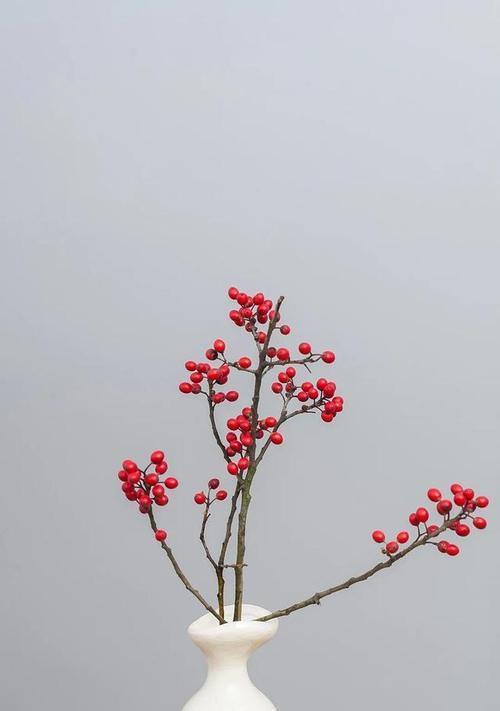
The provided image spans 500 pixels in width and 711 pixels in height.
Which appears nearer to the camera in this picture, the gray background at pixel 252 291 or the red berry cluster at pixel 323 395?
the red berry cluster at pixel 323 395

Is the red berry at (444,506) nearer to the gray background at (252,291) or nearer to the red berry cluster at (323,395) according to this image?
the red berry cluster at (323,395)

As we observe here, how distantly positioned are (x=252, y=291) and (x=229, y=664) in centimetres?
115

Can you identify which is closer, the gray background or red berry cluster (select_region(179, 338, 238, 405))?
red berry cluster (select_region(179, 338, 238, 405))

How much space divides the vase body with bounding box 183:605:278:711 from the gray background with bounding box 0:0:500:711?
106cm

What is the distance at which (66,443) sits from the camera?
1975 mm

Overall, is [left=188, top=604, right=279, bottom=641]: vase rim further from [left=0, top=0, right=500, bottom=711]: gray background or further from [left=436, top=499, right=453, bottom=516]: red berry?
[left=0, top=0, right=500, bottom=711]: gray background

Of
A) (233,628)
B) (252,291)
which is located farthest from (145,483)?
(252,291)

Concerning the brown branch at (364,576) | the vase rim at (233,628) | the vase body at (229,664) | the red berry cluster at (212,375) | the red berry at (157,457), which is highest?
the red berry cluster at (212,375)

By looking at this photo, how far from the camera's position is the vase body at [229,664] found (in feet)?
2.60

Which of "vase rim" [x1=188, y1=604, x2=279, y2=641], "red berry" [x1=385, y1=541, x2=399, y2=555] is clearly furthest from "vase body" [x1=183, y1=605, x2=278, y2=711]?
"red berry" [x1=385, y1=541, x2=399, y2=555]

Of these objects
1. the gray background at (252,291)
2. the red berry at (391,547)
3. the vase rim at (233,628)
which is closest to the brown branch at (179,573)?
the vase rim at (233,628)

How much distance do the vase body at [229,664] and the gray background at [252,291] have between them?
3.47ft

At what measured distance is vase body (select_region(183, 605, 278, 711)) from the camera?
79 cm

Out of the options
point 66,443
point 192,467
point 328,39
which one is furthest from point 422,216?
point 66,443
